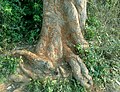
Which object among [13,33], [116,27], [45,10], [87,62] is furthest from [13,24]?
[116,27]

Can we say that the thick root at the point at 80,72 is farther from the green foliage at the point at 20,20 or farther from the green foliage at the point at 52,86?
the green foliage at the point at 20,20

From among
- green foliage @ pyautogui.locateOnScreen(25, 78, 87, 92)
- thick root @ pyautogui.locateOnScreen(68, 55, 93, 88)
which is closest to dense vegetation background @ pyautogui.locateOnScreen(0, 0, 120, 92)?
green foliage @ pyautogui.locateOnScreen(25, 78, 87, 92)

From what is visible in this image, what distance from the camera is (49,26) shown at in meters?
5.71

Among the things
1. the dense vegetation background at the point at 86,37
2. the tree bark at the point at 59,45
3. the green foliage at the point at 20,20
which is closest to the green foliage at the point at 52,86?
the dense vegetation background at the point at 86,37

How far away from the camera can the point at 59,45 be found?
18.7 ft

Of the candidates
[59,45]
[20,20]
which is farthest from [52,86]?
[20,20]

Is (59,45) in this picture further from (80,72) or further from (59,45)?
(80,72)

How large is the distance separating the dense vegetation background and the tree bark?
0.54 ft

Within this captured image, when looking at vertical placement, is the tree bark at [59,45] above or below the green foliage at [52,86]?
above

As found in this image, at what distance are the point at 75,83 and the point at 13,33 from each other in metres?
1.61

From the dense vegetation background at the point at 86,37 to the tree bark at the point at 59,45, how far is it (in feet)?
0.54

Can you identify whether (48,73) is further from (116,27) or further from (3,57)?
(116,27)

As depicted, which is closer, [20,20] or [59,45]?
[59,45]

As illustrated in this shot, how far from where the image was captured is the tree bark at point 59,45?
5.51 metres
